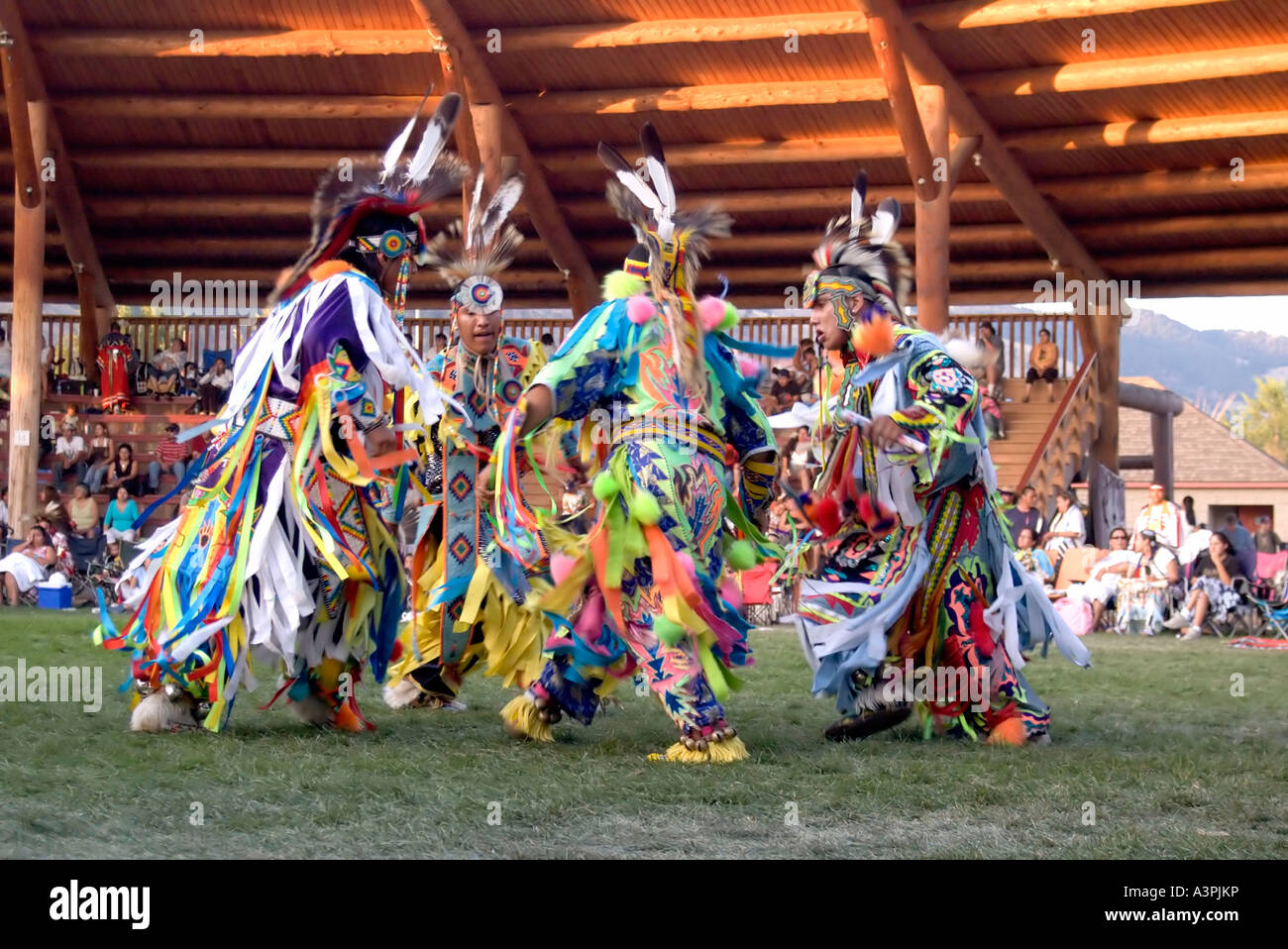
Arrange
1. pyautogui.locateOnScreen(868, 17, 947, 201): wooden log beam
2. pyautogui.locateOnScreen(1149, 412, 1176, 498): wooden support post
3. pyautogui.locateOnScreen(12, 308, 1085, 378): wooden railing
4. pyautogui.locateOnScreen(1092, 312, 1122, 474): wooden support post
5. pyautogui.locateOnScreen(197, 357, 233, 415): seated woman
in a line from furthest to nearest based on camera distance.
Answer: pyautogui.locateOnScreen(1149, 412, 1176, 498): wooden support post, pyautogui.locateOnScreen(12, 308, 1085, 378): wooden railing, pyautogui.locateOnScreen(1092, 312, 1122, 474): wooden support post, pyautogui.locateOnScreen(197, 357, 233, 415): seated woman, pyautogui.locateOnScreen(868, 17, 947, 201): wooden log beam

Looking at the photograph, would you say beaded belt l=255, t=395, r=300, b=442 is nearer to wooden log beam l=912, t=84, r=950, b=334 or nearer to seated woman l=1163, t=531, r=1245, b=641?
seated woman l=1163, t=531, r=1245, b=641

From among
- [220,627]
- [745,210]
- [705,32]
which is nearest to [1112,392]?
[745,210]

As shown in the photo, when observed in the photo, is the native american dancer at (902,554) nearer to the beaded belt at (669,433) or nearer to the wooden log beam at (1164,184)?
the beaded belt at (669,433)

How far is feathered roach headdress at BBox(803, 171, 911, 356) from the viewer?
5125 millimetres

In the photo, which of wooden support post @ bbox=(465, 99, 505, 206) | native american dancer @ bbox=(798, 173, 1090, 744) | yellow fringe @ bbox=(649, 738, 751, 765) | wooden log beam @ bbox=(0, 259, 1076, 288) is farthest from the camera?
wooden log beam @ bbox=(0, 259, 1076, 288)

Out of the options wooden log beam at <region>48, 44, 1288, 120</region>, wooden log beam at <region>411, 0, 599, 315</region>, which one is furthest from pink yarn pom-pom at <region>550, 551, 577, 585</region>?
wooden log beam at <region>48, 44, 1288, 120</region>

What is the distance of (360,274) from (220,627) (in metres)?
1.19

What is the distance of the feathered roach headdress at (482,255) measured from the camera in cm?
574

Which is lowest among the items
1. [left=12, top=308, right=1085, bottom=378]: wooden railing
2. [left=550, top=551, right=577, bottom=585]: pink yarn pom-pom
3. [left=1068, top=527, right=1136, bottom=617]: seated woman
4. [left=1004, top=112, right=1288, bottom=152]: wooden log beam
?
[left=1068, top=527, right=1136, bottom=617]: seated woman

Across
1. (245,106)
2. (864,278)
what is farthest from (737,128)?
(864,278)

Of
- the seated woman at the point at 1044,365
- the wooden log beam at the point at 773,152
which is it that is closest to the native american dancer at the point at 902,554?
the wooden log beam at the point at 773,152

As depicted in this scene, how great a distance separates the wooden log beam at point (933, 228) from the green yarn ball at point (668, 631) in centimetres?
939

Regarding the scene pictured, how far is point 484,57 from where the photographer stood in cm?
1505

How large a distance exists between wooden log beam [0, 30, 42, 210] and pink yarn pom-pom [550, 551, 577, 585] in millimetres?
11753
